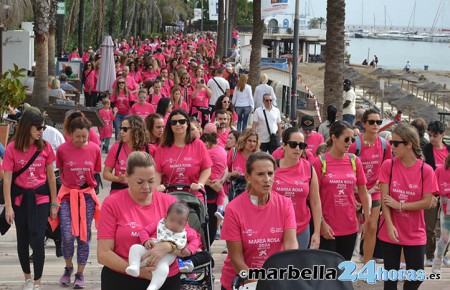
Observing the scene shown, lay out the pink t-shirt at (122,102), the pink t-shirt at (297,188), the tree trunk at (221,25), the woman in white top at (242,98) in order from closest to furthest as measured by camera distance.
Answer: the pink t-shirt at (297,188), the pink t-shirt at (122,102), the woman in white top at (242,98), the tree trunk at (221,25)

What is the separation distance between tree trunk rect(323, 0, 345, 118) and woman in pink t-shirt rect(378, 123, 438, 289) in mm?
10396

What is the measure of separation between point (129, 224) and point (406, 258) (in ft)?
10.4

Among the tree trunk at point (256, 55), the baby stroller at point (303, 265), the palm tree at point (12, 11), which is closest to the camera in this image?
the baby stroller at point (303, 265)

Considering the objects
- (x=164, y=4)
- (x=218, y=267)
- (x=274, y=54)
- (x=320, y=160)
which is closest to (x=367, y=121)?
(x=320, y=160)

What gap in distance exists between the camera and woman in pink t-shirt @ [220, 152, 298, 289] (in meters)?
6.18

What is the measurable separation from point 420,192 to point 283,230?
88.0 inches

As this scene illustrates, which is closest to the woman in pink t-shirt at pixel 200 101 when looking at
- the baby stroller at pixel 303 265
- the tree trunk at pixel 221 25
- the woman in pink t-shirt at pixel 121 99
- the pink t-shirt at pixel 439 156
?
the woman in pink t-shirt at pixel 121 99

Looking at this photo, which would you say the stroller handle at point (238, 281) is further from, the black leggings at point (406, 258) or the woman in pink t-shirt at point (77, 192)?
the woman in pink t-shirt at point (77, 192)

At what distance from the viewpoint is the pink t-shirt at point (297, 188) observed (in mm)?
7742

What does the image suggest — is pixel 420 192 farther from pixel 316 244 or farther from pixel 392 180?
pixel 316 244

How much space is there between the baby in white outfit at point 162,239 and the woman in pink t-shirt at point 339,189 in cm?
253

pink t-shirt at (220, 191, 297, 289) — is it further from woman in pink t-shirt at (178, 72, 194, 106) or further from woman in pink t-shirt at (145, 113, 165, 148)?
woman in pink t-shirt at (178, 72, 194, 106)

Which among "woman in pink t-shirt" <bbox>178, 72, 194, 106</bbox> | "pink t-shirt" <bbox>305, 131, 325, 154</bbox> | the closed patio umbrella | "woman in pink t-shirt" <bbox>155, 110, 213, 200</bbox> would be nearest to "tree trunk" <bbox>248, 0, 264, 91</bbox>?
the closed patio umbrella

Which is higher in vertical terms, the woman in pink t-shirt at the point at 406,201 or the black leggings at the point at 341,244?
the woman in pink t-shirt at the point at 406,201
